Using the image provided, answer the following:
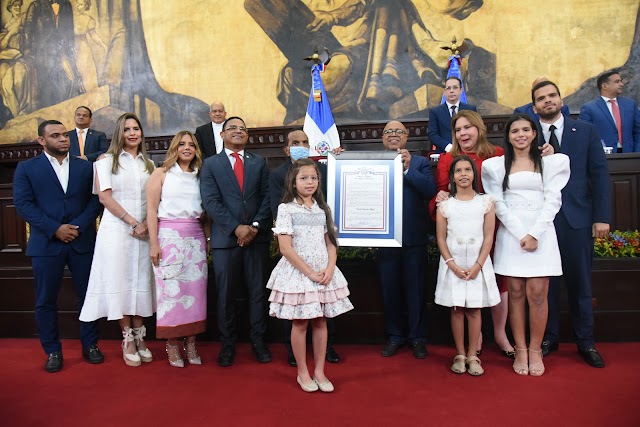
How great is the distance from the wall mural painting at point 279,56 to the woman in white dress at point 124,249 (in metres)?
4.15

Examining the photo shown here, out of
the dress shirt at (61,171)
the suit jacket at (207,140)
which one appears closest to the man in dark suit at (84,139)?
the suit jacket at (207,140)

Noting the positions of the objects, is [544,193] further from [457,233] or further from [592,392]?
[592,392]

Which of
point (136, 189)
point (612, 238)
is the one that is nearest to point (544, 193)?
point (612, 238)

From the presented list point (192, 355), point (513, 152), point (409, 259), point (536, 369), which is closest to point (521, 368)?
point (536, 369)

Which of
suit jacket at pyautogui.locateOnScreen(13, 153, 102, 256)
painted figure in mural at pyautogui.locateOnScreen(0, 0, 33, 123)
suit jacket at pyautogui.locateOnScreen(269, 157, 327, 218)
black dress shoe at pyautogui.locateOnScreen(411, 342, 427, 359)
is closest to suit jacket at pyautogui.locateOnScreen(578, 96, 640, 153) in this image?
black dress shoe at pyautogui.locateOnScreen(411, 342, 427, 359)

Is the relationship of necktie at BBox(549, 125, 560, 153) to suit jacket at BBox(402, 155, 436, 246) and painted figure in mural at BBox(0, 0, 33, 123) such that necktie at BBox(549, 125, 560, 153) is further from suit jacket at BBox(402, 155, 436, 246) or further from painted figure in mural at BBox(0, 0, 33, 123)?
painted figure in mural at BBox(0, 0, 33, 123)

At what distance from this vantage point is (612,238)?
438 centimetres

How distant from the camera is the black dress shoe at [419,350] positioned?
3770 mm

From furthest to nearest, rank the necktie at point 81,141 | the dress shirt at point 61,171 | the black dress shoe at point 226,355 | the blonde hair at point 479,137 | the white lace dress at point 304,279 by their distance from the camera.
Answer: the necktie at point 81,141, the dress shirt at point 61,171, the black dress shoe at point 226,355, the blonde hair at point 479,137, the white lace dress at point 304,279

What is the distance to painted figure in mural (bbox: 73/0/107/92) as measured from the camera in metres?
8.39

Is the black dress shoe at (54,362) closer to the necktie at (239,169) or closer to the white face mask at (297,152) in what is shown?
the necktie at (239,169)

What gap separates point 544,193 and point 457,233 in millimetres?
630

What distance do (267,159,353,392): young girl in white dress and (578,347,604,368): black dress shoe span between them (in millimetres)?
1754

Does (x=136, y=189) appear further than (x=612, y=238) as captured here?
No
